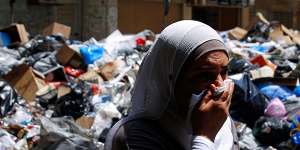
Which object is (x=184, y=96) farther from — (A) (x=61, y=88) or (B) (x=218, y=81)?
(A) (x=61, y=88)

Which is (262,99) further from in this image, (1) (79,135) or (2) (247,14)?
(2) (247,14)

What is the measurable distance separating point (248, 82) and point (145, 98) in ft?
16.8

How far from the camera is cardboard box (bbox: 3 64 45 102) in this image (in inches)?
292

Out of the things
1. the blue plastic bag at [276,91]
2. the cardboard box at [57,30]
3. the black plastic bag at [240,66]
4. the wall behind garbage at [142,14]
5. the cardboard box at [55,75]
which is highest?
the cardboard box at [57,30]

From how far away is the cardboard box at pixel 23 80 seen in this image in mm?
7410

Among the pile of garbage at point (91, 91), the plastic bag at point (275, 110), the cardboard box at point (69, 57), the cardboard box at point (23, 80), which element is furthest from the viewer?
the cardboard box at point (69, 57)

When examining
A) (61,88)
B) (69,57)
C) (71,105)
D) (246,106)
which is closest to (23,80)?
(61,88)

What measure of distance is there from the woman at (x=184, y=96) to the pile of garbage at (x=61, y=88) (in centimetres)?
367

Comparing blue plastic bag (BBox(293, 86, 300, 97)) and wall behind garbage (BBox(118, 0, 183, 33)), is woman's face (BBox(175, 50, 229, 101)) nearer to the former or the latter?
blue plastic bag (BBox(293, 86, 300, 97))

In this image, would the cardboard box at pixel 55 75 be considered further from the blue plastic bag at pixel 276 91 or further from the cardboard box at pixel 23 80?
the blue plastic bag at pixel 276 91

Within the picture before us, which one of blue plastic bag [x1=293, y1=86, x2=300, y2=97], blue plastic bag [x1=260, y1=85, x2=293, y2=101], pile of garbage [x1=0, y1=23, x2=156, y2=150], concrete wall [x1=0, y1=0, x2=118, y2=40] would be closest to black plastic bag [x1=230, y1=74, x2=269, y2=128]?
blue plastic bag [x1=260, y1=85, x2=293, y2=101]

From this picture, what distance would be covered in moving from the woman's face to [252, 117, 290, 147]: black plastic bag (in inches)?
175

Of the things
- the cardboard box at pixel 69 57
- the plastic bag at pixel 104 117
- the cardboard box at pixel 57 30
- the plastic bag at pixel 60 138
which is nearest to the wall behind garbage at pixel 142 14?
the cardboard box at pixel 57 30

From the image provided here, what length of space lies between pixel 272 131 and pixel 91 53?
3.74 meters
